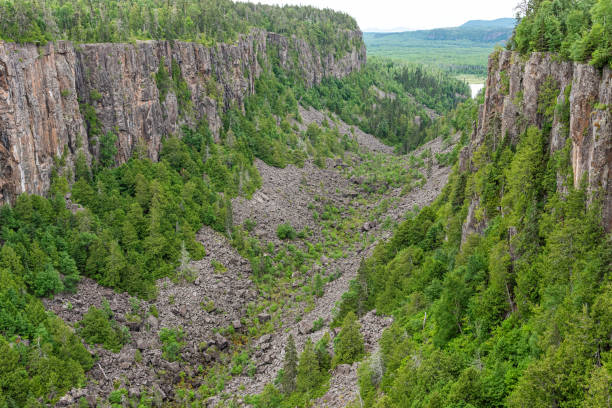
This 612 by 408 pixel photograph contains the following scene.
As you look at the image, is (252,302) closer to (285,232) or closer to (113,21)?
(285,232)

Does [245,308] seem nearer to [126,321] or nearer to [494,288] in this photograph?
[126,321]

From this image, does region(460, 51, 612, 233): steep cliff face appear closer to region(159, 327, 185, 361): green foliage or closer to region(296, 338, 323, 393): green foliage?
region(296, 338, 323, 393): green foliage

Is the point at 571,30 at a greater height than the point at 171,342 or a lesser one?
greater

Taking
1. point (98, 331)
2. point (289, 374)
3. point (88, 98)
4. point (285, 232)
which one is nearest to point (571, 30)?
point (289, 374)

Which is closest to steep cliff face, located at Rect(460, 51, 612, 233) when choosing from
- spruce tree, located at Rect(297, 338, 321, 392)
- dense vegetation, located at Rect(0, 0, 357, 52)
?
spruce tree, located at Rect(297, 338, 321, 392)

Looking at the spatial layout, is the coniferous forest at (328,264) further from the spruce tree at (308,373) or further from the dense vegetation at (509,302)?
the spruce tree at (308,373)

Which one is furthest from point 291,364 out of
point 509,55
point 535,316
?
point 509,55

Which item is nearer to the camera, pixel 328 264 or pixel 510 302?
pixel 510 302
